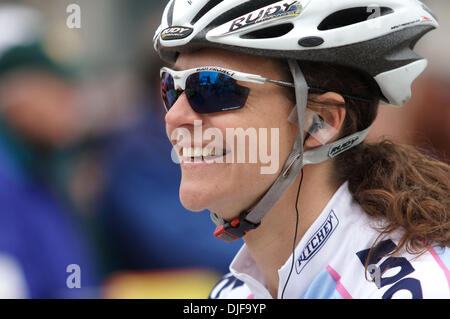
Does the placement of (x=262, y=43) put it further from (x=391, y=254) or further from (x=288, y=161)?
(x=391, y=254)

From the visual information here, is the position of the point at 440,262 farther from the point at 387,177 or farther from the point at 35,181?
the point at 35,181

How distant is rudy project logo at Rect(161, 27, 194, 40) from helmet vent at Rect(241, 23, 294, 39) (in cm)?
28

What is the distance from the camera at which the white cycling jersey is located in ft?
7.34

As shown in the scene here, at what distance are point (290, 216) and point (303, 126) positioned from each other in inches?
17.5

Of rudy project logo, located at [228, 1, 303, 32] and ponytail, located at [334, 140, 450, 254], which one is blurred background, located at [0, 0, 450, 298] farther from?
rudy project logo, located at [228, 1, 303, 32]

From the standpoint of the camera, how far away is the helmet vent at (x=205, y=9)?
8.47ft

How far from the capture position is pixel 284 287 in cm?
268

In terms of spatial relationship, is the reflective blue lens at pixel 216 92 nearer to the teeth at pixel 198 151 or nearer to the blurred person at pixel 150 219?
the teeth at pixel 198 151

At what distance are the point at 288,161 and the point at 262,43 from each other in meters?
0.54

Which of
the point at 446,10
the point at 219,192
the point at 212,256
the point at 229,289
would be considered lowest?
the point at 212,256

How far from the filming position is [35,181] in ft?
13.7

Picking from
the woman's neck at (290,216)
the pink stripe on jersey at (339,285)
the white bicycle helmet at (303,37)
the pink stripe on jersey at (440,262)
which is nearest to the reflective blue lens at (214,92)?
the white bicycle helmet at (303,37)

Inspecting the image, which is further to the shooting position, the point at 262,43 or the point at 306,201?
the point at 306,201
